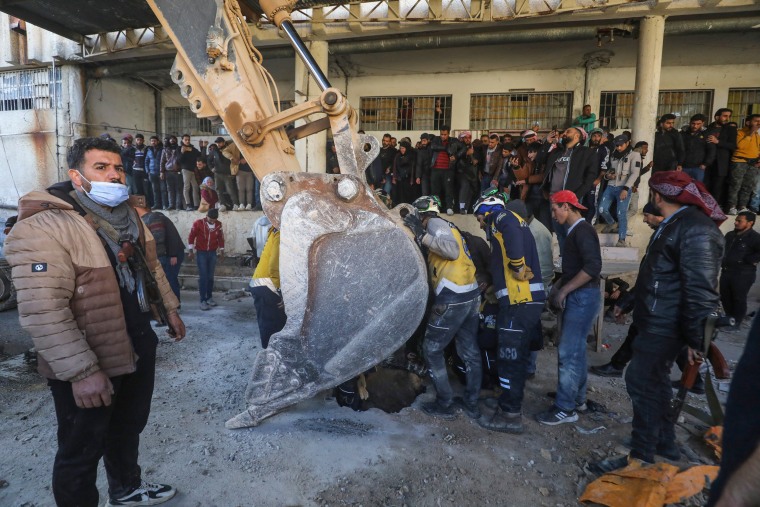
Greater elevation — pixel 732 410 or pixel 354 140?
pixel 354 140

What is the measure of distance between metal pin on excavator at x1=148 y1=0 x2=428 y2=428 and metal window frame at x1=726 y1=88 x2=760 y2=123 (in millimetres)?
11763

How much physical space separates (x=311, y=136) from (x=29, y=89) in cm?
947

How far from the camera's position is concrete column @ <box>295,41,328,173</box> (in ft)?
31.2

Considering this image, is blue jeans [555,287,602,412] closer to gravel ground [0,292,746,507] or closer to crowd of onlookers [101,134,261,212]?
gravel ground [0,292,746,507]

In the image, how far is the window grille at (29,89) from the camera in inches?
478

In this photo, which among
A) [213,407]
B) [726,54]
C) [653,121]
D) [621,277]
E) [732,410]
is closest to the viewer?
[732,410]

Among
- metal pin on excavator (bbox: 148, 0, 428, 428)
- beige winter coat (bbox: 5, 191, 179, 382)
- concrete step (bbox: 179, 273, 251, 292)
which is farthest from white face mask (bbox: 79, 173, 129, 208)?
concrete step (bbox: 179, 273, 251, 292)

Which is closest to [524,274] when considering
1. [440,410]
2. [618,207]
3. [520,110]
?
[440,410]

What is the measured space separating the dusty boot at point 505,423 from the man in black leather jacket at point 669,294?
0.79 m

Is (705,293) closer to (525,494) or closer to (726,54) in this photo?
(525,494)

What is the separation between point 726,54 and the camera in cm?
977

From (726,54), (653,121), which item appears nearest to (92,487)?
(653,121)

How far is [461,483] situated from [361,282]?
4.69 feet

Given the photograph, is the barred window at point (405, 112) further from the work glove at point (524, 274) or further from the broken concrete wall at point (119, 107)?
the work glove at point (524, 274)
